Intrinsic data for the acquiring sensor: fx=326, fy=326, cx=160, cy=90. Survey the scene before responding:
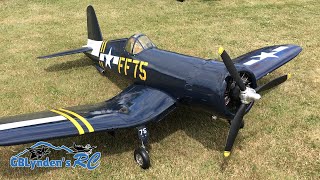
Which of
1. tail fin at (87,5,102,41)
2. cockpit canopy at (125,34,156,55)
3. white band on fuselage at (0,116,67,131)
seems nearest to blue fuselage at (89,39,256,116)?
cockpit canopy at (125,34,156,55)

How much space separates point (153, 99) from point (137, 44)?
207 centimetres

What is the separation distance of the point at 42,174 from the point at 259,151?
486cm

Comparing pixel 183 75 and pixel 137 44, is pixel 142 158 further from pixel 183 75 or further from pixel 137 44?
pixel 137 44

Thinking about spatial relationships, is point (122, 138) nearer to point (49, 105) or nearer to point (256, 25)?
point (49, 105)

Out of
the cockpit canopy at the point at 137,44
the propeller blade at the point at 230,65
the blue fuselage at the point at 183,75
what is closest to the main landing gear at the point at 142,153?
the blue fuselage at the point at 183,75

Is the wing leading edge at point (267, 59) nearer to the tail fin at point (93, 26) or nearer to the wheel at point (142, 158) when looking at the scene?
the wheel at point (142, 158)

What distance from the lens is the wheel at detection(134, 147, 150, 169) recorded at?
7.00 meters

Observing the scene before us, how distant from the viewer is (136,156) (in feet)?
23.8

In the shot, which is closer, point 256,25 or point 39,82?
point 39,82

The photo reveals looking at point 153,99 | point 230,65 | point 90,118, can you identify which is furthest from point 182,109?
point 90,118

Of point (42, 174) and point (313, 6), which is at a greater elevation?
point (313, 6)

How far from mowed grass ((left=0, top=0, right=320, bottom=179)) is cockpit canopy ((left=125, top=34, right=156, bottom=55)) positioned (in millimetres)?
1917

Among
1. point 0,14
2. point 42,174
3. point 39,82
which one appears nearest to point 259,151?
point 42,174

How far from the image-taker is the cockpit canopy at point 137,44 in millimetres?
9148
